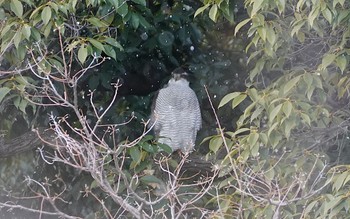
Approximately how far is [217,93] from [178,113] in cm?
62

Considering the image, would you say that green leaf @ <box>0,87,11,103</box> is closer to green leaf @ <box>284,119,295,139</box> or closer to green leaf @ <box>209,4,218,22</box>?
green leaf @ <box>209,4,218,22</box>

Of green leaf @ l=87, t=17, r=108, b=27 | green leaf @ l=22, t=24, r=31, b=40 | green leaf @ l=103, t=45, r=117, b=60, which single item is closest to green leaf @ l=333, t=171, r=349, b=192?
green leaf @ l=103, t=45, r=117, b=60

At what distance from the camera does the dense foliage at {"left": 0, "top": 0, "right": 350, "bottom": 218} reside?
4.36 metres

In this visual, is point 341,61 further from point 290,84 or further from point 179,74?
point 179,74

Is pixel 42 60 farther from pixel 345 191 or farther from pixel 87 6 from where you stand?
pixel 345 191

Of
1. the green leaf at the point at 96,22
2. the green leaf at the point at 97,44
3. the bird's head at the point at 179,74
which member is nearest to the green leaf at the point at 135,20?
the green leaf at the point at 96,22

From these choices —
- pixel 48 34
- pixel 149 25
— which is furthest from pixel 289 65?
pixel 48 34

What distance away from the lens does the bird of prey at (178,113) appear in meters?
Result: 6.37

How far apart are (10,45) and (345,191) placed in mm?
1623

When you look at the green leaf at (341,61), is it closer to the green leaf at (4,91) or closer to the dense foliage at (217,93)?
the dense foliage at (217,93)

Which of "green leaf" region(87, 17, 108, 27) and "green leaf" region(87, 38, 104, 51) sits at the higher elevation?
"green leaf" region(87, 17, 108, 27)

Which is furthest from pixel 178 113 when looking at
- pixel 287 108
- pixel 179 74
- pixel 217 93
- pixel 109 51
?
pixel 287 108

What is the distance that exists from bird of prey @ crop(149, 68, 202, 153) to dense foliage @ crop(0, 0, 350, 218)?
30cm

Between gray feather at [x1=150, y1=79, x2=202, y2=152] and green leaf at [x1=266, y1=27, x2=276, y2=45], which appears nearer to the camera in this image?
green leaf at [x1=266, y1=27, x2=276, y2=45]
